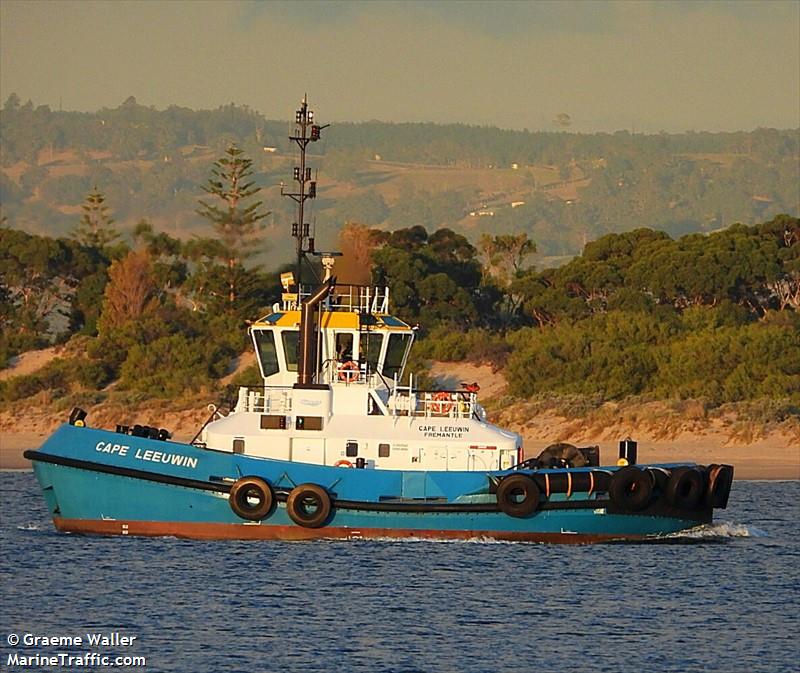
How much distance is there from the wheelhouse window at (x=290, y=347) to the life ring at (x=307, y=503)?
2.40 meters

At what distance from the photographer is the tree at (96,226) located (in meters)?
89.1

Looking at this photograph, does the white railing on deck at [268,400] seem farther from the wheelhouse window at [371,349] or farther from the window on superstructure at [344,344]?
the wheelhouse window at [371,349]

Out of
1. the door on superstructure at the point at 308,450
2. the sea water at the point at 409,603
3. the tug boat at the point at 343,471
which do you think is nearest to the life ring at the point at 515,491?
the tug boat at the point at 343,471

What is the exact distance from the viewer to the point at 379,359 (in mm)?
30875

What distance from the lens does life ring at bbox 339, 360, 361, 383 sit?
30.3m

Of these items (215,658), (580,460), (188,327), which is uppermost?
(188,327)

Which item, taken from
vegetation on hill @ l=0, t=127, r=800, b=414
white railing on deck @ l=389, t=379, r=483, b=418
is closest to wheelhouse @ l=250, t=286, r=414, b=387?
white railing on deck @ l=389, t=379, r=483, b=418

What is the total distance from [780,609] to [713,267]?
42725 millimetres

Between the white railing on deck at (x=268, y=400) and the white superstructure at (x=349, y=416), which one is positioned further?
the white railing on deck at (x=268, y=400)

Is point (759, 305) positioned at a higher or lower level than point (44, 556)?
higher

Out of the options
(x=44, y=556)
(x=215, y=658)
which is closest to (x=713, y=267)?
(x=44, y=556)

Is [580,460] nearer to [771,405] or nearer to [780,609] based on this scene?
[780,609]

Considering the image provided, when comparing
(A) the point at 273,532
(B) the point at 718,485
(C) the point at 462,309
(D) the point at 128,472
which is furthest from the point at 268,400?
(C) the point at 462,309

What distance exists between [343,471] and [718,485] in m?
6.18
